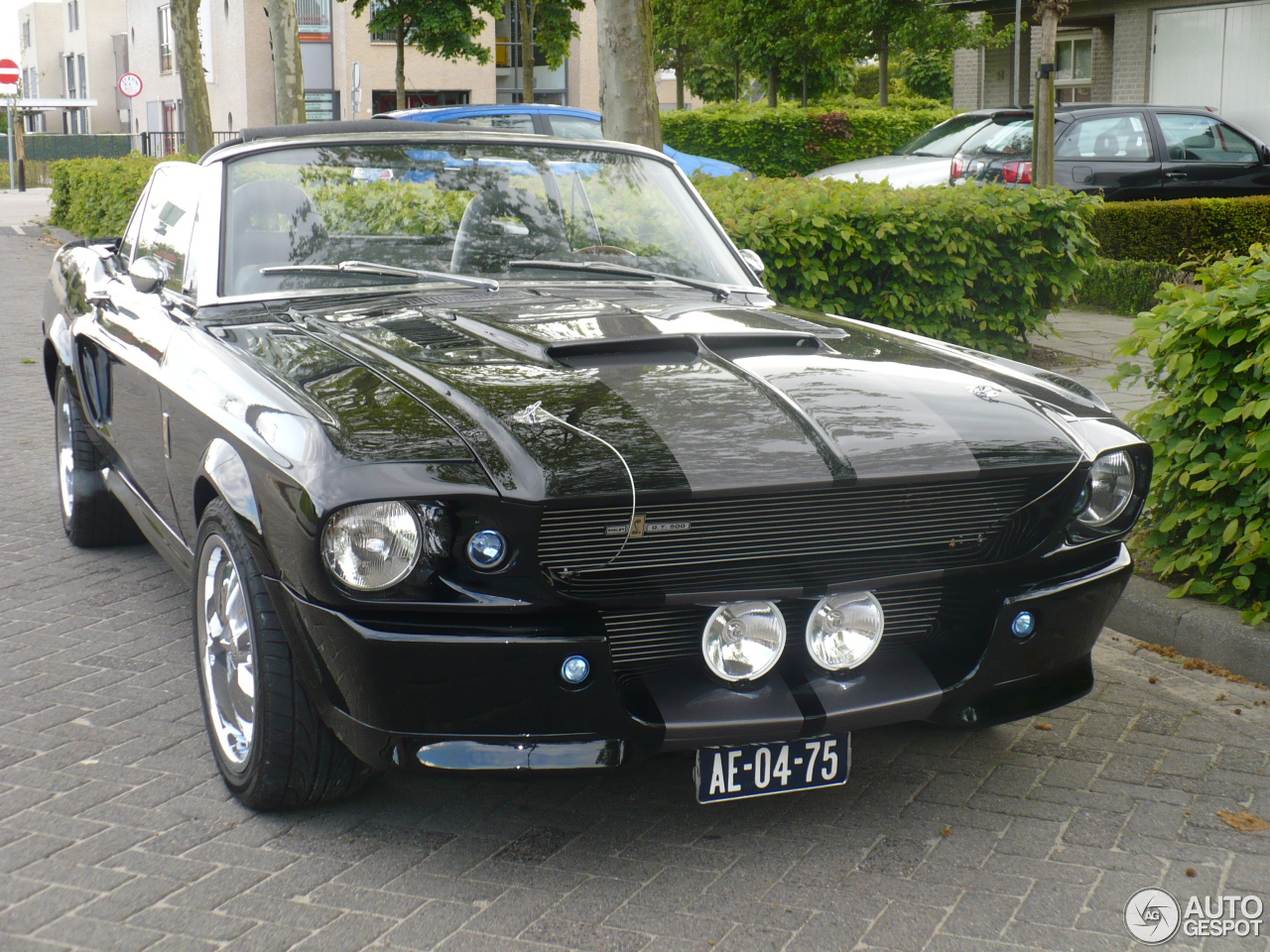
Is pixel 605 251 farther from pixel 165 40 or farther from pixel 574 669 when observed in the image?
pixel 165 40

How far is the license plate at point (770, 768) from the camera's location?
119 inches

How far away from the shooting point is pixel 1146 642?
4.87m

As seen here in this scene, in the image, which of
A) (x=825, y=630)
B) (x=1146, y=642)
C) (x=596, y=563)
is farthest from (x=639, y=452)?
(x=1146, y=642)

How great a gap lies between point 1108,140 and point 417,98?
1301 inches

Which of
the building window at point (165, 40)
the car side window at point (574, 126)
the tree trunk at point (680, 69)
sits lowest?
the car side window at point (574, 126)

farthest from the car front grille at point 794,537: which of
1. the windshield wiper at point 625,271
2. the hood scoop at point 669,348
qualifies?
the windshield wiper at point 625,271

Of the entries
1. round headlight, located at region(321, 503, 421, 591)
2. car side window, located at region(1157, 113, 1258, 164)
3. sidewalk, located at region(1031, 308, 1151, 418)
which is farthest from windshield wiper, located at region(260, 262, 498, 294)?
car side window, located at region(1157, 113, 1258, 164)

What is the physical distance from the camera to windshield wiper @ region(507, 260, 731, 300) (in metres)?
4.48

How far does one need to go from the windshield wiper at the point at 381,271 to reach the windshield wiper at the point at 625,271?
191 millimetres

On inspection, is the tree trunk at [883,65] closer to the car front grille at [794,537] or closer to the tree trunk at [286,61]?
the tree trunk at [286,61]

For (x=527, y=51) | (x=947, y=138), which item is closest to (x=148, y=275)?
(x=947, y=138)

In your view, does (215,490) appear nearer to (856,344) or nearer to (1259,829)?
(856,344)

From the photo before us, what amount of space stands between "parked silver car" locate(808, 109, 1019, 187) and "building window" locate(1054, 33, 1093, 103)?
11.9 m

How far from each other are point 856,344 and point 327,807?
1903 mm
